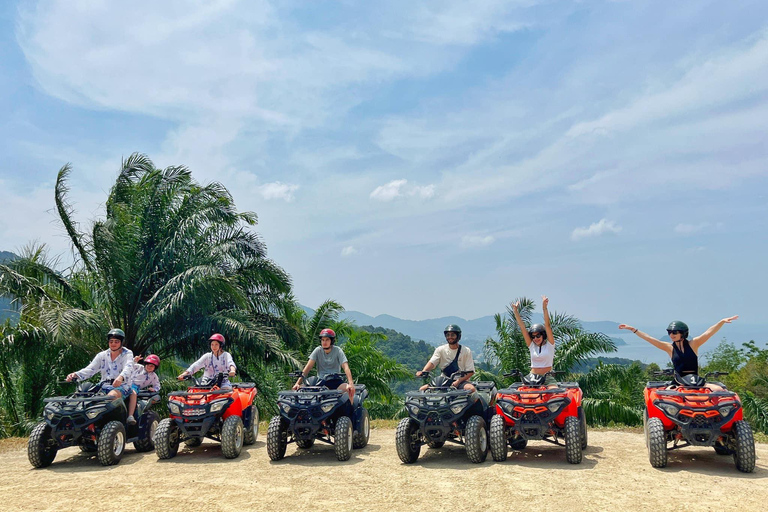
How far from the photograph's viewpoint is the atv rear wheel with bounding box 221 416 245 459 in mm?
9188

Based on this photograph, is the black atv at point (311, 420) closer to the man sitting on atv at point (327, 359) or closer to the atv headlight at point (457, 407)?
the man sitting on atv at point (327, 359)

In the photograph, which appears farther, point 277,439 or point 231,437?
point 231,437

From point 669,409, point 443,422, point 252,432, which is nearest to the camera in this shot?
point 669,409

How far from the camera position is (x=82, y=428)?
8938 millimetres

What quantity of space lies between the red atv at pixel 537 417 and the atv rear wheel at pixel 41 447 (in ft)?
21.0

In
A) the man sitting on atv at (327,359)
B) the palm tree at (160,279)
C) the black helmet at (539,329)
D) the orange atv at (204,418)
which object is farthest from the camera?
the palm tree at (160,279)

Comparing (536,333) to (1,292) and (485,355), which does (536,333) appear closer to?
(485,355)

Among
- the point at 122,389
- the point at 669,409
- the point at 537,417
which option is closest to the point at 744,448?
the point at 669,409

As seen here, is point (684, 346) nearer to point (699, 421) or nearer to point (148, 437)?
point (699, 421)

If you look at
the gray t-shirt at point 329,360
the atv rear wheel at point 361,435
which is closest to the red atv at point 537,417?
the atv rear wheel at point 361,435

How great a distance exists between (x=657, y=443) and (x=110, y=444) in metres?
7.50

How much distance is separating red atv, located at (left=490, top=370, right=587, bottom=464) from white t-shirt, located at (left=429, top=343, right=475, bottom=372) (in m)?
0.86

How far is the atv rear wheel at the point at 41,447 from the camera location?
891 centimetres

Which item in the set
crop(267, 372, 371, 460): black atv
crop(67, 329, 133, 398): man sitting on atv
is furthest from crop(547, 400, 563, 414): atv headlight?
crop(67, 329, 133, 398): man sitting on atv
